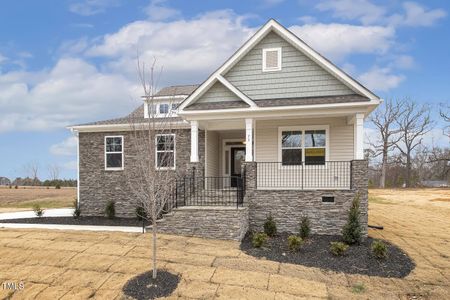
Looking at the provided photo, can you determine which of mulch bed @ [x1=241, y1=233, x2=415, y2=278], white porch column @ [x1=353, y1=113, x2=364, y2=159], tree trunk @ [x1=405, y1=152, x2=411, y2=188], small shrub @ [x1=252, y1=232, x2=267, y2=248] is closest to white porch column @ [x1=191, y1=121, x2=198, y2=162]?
mulch bed @ [x1=241, y1=233, x2=415, y2=278]

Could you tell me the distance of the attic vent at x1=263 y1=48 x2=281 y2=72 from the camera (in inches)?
474

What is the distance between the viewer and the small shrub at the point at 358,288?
6562 millimetres

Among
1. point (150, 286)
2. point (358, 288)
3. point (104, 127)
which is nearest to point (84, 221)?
point (104, 127)

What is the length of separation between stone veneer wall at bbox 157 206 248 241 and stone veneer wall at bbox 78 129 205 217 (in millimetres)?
4427

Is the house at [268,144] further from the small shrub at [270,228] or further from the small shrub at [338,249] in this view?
the small shrub at [338,249]

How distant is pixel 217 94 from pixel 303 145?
3.84 meters

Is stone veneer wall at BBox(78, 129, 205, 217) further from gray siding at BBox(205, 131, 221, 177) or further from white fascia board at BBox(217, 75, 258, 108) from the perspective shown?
white fascia board at BBox(217, 75, 258, 108)

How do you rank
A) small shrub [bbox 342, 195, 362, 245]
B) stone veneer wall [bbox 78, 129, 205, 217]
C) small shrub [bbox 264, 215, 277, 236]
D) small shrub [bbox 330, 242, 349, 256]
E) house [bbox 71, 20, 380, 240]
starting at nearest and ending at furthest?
1. small shrub [bbox 330, 242, 349, 256]
2. small shrub [bbox 342, 195, 362, 245]
3. small shrub [bbox 264, 215, 277, 236]
4. house [bbox 71, 20, 380, 240]
5. stone veneer wall [bbox 78, 129, 205, 217]

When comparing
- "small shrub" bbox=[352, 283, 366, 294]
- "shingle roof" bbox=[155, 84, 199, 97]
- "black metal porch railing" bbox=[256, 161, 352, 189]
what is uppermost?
"shingle roof" bbox=[155, 84, 199, 97]

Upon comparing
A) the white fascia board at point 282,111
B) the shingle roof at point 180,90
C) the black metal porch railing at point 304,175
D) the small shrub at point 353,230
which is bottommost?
the small shrub at point 353,230

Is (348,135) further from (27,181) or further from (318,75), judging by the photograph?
(27,181)

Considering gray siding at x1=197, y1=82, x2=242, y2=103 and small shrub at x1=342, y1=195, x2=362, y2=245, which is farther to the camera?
gray siding at x1=197, y1=82, x2=242, y2=103

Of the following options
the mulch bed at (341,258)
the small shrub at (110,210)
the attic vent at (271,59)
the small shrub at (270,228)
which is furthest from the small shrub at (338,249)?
the small shrub at (110,210)

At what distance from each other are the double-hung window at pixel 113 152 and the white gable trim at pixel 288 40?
470 centimetres
